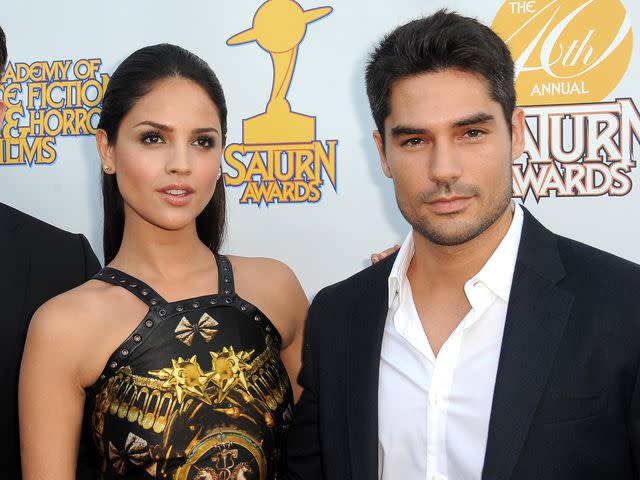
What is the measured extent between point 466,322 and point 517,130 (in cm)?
51

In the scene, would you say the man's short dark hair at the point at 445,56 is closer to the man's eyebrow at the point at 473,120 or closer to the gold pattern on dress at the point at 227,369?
the man's eyebrow at the point at 473,120

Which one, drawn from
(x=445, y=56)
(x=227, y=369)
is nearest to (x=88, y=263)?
(x=227, y=369)

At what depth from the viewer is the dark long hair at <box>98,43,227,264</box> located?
1933mm

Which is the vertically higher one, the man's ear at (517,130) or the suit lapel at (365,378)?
the man's ear at (517,130)

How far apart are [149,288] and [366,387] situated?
66 cm

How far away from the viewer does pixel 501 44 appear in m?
1.72

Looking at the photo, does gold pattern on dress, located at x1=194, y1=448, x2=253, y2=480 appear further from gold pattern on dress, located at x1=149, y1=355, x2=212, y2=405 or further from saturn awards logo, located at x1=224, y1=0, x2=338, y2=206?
saturn awards logo, located at x1=224, y1=0, x2=338, y2=206

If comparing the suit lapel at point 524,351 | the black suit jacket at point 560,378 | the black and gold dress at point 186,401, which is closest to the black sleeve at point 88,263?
the black and gold dress at point 186,401

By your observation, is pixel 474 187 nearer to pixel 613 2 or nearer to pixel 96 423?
pixel 96 423

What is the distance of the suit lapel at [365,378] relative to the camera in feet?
5.22

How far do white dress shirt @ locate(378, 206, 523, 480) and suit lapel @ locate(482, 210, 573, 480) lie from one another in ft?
0.19

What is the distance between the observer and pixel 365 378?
5.38 ft

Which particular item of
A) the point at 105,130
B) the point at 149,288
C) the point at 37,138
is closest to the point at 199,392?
the point at 149,288

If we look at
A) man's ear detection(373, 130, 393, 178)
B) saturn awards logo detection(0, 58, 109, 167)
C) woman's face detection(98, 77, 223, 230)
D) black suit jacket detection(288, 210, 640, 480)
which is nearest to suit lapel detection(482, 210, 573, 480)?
black suit jacket detection(288, 210, 640, 480)
